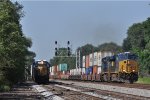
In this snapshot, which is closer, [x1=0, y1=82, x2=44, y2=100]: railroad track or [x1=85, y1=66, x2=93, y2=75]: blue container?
[x1=0, y1=82, x2=44, y2=100]: railroad track

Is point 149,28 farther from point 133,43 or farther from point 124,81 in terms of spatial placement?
point 133,43

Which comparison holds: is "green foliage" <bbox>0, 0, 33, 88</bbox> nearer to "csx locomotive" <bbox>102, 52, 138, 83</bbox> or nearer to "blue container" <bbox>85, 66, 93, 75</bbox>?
"csx locomotive" <bbox>102, 52, 138, 83</bbox>

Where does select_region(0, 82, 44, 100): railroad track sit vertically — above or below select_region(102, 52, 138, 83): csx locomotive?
below

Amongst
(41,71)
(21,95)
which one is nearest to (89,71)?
(41,71)

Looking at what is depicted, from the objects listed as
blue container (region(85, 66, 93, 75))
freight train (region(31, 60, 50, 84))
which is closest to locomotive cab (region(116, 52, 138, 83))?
freight train (region(31, 60, 50, 84))

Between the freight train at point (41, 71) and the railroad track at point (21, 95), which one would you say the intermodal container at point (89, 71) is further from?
the railroad track at point (21, 95)

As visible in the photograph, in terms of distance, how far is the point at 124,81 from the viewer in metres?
56.8

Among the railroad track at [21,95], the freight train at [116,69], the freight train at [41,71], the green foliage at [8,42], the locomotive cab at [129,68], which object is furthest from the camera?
the freight train at [41,71]

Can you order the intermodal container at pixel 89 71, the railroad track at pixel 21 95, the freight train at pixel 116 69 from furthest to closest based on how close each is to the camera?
the intermodal container at pixel 89 71
the freight train at pixel 116 69
the railroad track at pixel 21 95

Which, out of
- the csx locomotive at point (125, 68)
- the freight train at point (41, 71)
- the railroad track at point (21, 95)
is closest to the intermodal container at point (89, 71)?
the freight train at point (41, 71)

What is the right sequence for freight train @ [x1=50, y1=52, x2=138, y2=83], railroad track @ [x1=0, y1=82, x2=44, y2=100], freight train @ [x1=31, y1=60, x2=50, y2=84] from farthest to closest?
freight train @ [x1=31, y1=60, x2=50, y2=84]
freight train @ [x1=50, y1=52, x2=138, y2=83]
railroad track @ [x1=0, y1=82, x2=44, y2=100]

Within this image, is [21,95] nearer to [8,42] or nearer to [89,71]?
[8,42]

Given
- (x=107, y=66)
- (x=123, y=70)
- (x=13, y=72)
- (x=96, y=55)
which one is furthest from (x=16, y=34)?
(x=96, y=55)

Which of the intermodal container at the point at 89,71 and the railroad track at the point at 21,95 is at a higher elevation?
the intermodal container at the point at 89,71
